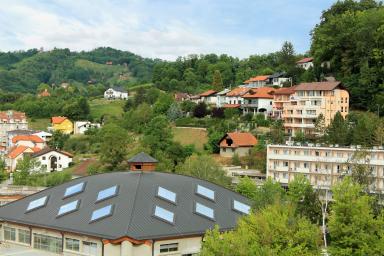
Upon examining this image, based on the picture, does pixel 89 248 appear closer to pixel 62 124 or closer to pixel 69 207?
pixel 69 207

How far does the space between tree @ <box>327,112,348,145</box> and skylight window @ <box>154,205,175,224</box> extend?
99.5 feet

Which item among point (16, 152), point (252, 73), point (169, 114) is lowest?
point (16, 152)

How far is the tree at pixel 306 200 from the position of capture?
116 feet

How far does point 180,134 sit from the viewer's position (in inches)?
2734

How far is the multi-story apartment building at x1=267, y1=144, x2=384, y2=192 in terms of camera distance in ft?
150

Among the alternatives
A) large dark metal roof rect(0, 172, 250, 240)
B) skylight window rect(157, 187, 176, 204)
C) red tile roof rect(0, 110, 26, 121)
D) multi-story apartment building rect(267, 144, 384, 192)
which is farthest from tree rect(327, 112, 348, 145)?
red tile roof rect(0, 110, 26, 121)

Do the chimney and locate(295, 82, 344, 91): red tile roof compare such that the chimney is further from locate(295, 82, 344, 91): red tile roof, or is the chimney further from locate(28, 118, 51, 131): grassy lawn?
locate(28, 118, 51, 131): grassy lawn

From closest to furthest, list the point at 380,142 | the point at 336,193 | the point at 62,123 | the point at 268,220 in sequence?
the point at 268,220 < the point at 336,193 < the point at 380,142 < the point at 62,123

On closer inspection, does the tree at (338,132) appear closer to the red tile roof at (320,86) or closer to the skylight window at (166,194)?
the red tile roof at (320,86)

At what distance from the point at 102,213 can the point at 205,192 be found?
226 inches

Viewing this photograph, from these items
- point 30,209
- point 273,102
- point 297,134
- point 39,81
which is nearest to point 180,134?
point 273,102

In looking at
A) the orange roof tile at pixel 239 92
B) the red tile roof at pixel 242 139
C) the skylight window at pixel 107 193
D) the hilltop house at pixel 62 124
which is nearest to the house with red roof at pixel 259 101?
the orange roof tile at pixel 239 92

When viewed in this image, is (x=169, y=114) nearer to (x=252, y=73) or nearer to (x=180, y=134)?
(x=180, y=134)

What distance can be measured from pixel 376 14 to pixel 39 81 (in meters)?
151
